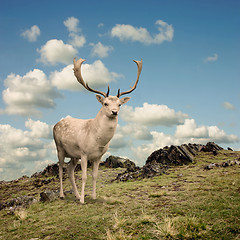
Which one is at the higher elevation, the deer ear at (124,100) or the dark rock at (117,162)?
the deer ear at (124,100)

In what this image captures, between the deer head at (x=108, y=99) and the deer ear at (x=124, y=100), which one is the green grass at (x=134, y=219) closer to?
the deer head at (x=108, y=99)

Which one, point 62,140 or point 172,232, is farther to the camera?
point 62,140

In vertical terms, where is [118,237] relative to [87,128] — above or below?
below

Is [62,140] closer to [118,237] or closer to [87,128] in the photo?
[87,128]

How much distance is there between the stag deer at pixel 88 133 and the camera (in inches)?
378

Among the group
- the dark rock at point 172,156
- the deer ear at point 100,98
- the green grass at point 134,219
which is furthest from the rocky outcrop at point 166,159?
the deer ear at point 100,98

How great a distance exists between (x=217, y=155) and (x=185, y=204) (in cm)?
2264

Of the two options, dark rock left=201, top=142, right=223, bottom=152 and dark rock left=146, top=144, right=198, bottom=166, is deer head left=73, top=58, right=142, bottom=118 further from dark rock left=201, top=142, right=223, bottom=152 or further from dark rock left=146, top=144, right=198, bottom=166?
dark rock left=201, top=142, right=223, bottom=152

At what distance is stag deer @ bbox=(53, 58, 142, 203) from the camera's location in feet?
31.5

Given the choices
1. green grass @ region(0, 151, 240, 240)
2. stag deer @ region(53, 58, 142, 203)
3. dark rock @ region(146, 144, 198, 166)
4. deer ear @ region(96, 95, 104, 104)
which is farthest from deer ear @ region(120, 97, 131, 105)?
dark rock @ region(146, 144, 198, 166)

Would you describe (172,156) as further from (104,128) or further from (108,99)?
(108,99)

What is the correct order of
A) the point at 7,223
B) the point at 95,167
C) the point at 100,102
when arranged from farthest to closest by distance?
the point at 95,167, the point at 100,102, the point at 7,223

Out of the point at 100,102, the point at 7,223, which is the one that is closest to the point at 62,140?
the point at 100,102

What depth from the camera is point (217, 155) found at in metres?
28.1
